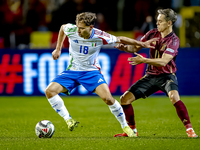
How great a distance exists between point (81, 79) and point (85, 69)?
0.17 metres

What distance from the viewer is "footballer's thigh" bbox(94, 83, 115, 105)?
18.9 feet

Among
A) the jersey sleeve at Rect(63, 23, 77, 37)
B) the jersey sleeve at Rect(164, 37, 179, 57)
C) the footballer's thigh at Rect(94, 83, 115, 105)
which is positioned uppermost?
the jersey sleeve at Rect(63, 23, 77, 37)

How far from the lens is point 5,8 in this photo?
49.3 feet

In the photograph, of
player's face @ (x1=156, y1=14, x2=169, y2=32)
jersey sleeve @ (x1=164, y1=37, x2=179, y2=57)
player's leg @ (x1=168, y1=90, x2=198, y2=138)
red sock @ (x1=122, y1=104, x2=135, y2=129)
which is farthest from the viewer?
red sock @ (x1=122, y1=104, x2=135, y2=129)

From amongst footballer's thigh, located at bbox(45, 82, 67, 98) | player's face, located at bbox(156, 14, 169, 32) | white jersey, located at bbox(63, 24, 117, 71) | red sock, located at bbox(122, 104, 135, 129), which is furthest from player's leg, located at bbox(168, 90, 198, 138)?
footballer's thigh, located at bbox(45, 82, 67, 98)

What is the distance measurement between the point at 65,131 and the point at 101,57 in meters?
5.77

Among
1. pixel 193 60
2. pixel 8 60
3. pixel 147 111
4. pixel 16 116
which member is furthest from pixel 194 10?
pixel 16 116

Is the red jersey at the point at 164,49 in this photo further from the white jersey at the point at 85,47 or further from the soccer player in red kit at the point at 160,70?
the white jersey at the point at 85,47

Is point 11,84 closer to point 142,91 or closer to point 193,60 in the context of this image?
point 193,60

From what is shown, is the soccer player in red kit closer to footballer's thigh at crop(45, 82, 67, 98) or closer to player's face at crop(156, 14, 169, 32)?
player's face at crop(156, 14, 169, 32)

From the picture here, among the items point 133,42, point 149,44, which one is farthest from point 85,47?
point 149,44

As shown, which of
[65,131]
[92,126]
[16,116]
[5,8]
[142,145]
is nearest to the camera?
[142,145]

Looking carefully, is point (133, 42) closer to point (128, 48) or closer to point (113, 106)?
point (128, 48)

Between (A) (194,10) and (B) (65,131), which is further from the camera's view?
(A) (194,10)
